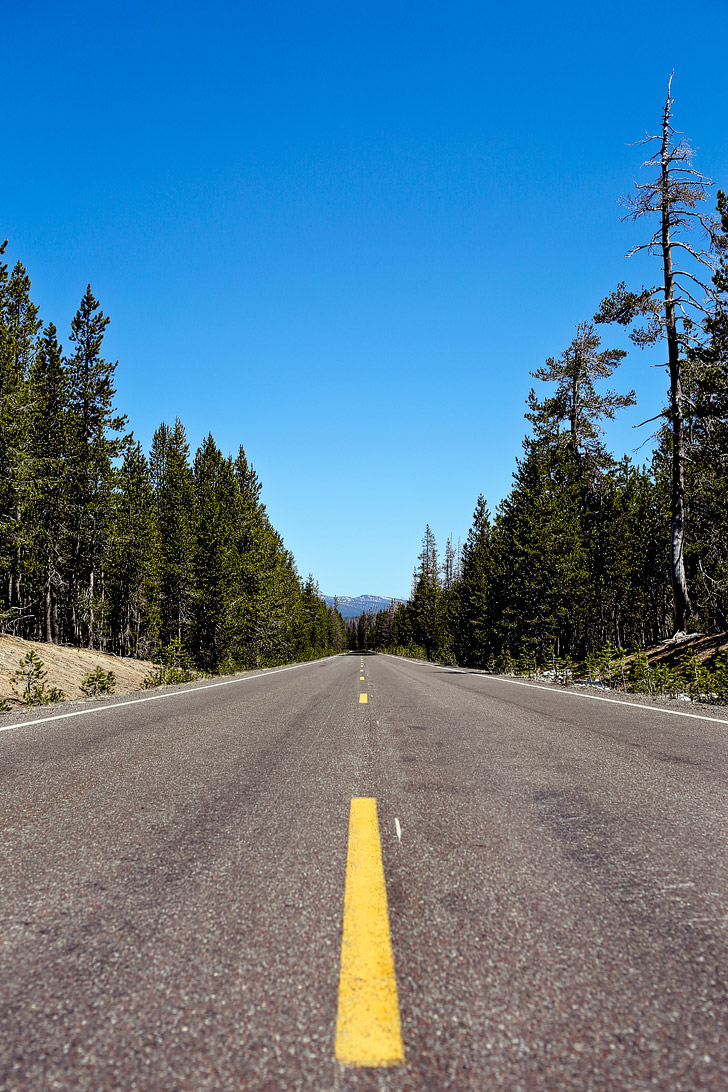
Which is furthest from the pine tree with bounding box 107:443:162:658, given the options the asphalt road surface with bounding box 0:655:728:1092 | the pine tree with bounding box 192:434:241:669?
the asphalt road surface with bounding box 0:655:728:1092

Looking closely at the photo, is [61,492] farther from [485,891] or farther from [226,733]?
[485,891]

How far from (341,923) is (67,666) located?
1977 cm

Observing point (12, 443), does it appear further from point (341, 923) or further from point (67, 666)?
point (341, 923)

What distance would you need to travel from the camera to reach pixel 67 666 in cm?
1880

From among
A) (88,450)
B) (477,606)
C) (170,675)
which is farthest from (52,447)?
(477,606)

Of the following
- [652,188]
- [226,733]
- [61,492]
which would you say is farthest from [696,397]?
[61,492]

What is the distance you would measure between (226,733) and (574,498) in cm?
2751

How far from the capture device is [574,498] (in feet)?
98.4

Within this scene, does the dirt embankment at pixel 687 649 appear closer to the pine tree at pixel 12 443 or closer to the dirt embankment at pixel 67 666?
the dirt embankment at pixel 67 666

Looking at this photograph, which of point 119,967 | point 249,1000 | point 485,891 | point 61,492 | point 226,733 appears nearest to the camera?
point 249,1000

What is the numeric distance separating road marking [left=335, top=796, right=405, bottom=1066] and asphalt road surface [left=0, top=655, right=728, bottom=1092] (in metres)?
0.03

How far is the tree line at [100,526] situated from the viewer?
2044cm

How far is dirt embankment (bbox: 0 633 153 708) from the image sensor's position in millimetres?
14825

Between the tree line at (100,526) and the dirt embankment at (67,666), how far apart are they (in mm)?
1473
